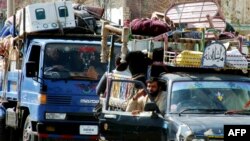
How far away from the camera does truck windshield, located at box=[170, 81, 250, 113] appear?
8031mm

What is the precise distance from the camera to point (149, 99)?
851cm

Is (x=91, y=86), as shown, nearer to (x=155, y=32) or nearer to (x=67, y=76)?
(x=67, y=76)

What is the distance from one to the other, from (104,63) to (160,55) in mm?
2731

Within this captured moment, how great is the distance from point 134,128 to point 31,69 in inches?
153

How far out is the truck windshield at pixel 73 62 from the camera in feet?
37.7

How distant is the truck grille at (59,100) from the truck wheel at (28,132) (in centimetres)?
72

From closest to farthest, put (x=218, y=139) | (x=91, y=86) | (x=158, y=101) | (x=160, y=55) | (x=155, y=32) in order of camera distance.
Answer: (x=218, y=139) → (x=158, y=101) → (x=160, y=55) → (x=155, y=32) → (x=91, y=86)

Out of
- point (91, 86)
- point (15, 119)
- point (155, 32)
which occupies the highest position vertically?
point (155, 32)

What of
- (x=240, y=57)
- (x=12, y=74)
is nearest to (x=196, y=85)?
(x=240, y=57)

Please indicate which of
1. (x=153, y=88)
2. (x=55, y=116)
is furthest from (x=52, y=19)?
(x=153, y=88)

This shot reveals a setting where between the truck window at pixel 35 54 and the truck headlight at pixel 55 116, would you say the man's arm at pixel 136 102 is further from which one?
the truck window at pixel 35 54

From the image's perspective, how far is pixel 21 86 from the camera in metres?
12.4

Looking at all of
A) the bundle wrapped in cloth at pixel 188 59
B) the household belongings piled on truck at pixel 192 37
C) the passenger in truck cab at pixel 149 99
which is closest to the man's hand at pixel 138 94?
the passenger in truck cab at pixel 149 99

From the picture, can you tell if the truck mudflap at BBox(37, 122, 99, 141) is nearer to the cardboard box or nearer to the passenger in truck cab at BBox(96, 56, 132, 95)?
the passenger in truck cab at BBox(96, 56, 132, 95)
